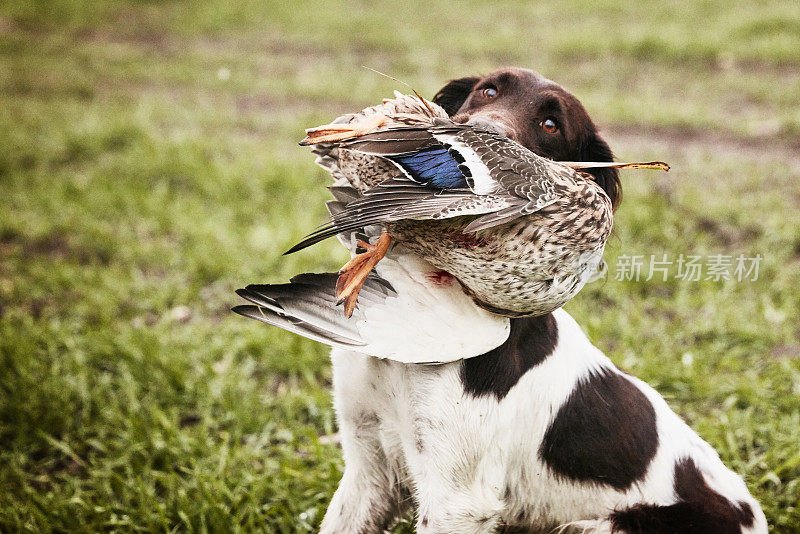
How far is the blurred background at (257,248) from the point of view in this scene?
9.32 feet

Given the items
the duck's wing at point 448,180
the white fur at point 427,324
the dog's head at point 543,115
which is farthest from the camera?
the dog's head at point 543,115

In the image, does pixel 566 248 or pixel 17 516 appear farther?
pixel 17 516

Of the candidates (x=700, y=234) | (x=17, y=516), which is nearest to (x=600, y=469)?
(x=17, y=516)

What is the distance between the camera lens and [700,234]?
4430 mm

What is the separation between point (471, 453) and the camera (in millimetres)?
1812

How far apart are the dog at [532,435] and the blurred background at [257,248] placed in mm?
459

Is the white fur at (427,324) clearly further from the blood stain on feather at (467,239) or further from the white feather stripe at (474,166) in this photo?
the white feather stripe at (474,166)

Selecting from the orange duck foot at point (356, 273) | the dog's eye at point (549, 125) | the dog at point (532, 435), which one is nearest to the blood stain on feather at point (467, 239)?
the orange duck foot at point (356, 273)

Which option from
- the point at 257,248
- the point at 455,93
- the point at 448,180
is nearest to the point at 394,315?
the point at 448,180

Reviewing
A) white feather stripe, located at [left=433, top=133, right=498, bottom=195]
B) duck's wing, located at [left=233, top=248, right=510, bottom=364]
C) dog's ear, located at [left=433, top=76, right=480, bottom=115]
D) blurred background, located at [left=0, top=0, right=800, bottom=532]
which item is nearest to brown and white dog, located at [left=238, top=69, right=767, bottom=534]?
duck's wing, located at [left=233, top=248, right=510, bottom=364]

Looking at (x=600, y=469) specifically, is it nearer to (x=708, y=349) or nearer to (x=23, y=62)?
(x=708, y=349)

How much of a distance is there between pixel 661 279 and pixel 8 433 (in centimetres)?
359

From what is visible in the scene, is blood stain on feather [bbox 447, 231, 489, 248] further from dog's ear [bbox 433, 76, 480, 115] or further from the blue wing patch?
dog's ear [bbox 433, 76, 480, 115]

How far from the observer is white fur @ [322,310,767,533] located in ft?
5.90
